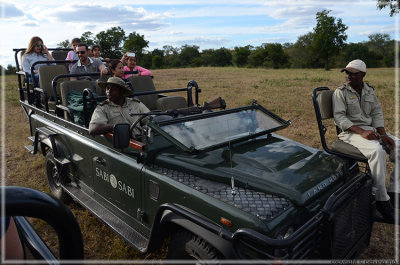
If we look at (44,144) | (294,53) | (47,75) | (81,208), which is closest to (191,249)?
Result: (81,208)

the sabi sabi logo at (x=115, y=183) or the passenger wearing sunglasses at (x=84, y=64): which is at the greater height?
the passenger wearing sunglasses at (x=84, y=64)

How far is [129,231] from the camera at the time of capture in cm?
318

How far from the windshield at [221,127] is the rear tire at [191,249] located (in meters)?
0.76

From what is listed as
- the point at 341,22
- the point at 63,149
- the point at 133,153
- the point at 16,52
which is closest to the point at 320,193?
the point at 133,153

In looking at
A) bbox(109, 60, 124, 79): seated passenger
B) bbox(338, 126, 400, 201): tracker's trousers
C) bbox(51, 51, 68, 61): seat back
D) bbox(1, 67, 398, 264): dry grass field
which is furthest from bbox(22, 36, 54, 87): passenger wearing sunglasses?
bbox(338, 126, 400, 201): tracker's trousers

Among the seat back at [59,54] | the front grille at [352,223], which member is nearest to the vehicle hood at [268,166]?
the front grille at [352,223]

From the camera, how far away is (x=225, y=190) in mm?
2539

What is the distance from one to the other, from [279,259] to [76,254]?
4.02 feet

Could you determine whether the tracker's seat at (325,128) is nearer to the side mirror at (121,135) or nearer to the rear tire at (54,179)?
the side mirror at (121,135)

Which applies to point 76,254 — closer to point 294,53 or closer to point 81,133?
point 81,133

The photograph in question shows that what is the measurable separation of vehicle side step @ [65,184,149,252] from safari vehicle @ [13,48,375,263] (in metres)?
0.01

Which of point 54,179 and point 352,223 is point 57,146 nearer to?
point 54,179

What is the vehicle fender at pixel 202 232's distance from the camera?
2098mm

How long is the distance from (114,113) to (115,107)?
0.10 m
